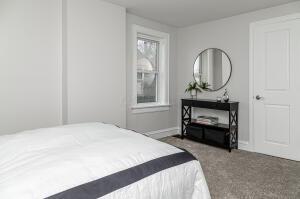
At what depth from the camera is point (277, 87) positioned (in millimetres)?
3188

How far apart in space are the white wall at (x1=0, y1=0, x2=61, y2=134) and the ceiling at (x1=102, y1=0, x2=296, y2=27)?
1053 mm

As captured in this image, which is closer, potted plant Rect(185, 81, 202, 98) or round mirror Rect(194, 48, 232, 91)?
round mirror Rect(194, 48, 232, 91)

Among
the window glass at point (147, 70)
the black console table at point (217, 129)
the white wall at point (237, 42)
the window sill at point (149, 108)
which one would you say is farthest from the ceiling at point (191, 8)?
the window sill at point (149, 108)

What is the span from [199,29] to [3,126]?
12.0 feet

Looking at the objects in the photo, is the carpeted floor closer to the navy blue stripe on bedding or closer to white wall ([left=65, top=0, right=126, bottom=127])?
the navy blue stripe on bedding

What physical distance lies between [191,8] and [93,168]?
311cm

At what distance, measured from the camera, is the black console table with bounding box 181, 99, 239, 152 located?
344 cm

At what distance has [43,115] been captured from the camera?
104 inches

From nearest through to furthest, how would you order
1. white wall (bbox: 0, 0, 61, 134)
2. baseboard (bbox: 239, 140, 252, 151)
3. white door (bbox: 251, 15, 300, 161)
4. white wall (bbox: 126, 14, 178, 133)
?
1. white wall (bbox: 0, 0, 61, 134)
2. white door (bbox: 251, 15, 300, 161)
3. baseboard (bbox: 239, 140, 252, 151)
4. white wall (bbox: 126, 14, 178, 133)

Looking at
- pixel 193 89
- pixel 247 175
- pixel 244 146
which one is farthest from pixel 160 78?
pixel 247 175

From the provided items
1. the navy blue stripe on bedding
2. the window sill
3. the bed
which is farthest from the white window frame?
the navy blue stripe on bedding

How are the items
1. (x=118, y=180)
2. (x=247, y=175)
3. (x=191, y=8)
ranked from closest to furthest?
(x=118, y=180) → (x=247, y=175) → (x=191, y=8)

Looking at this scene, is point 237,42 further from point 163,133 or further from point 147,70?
point 163,133

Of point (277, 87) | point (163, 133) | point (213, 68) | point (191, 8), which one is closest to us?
point (277, 87)
